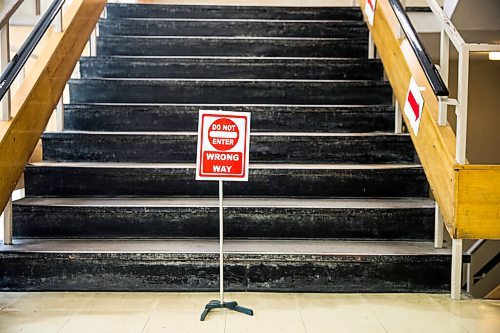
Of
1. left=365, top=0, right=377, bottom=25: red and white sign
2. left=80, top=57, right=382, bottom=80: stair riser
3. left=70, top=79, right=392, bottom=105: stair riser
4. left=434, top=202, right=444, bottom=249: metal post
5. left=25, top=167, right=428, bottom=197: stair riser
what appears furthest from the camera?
left=80, top=57, right=382, bottom=80: stair riser

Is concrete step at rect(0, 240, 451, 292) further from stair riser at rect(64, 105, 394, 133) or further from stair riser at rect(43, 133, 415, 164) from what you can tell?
stair riser at rect(64, 105, 394, 133)

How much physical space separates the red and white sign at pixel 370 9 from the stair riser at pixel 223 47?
0.85ft

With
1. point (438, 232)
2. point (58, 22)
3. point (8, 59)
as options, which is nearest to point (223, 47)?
point (58, 22)

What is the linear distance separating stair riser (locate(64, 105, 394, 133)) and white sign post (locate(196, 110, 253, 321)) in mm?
1047

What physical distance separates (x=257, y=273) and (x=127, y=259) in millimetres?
588

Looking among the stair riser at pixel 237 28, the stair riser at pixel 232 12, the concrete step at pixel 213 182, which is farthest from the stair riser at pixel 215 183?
the stair riser at pixel 232 12

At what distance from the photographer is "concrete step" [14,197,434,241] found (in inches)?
110

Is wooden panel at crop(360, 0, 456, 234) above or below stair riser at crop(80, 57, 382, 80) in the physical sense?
below

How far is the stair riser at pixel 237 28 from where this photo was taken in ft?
14.1

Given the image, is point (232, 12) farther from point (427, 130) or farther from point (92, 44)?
point (427, 130)

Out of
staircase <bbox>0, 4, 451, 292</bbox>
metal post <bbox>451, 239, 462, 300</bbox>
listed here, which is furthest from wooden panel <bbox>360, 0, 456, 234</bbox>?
staircase <bbox>0, 4, 451, 292</bbox>

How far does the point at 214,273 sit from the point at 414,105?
1266 millimetres

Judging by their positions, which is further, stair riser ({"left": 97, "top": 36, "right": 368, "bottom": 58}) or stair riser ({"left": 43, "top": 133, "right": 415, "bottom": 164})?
stair riser ({"left": 97, "top": 36, "right": 368, "bottom": 58})

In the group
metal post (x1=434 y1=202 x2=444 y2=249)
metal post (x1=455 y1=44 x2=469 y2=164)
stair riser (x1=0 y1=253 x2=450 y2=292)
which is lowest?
stair riser (x1=0 y1=253 x2=450 y2=292)
